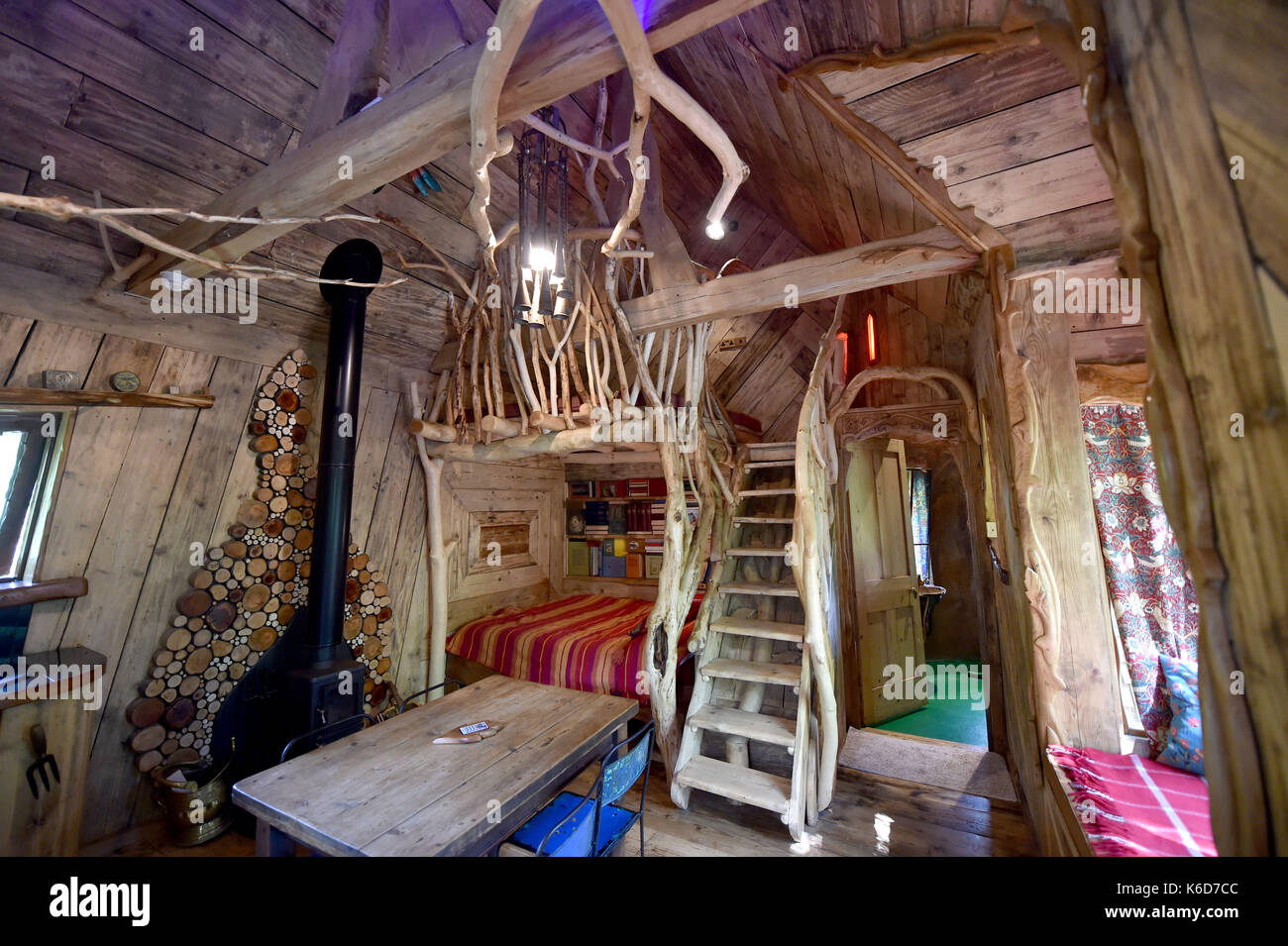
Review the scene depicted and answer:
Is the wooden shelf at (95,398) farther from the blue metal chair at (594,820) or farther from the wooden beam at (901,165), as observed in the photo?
the wooden beam at (901,165)

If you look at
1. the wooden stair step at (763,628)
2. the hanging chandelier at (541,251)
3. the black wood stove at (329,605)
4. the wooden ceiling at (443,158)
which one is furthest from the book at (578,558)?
the hanging chandelier at (541,251)

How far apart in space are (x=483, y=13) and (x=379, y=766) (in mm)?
3564

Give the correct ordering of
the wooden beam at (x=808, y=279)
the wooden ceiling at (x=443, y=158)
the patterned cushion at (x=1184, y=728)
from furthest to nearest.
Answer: the wooden beam at (x=808, y=279) → the patterned cushion at (x=1184, y=728) → the wooden ceiling at (x=443, y=158)

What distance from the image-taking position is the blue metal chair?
1.77 metres

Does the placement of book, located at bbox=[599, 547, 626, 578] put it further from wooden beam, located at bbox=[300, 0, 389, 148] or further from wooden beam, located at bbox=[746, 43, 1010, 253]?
wooden beam, located at bbox=[300, 0, 389, 148]

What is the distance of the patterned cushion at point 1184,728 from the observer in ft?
5.40

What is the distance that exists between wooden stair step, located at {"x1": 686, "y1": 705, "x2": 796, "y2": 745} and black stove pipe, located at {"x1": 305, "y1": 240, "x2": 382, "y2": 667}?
215cm

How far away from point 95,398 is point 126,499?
0.53 metres

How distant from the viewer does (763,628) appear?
3053 mm

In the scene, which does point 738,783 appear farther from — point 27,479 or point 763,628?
point 27,479

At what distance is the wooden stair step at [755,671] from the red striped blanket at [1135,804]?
4.18 ft

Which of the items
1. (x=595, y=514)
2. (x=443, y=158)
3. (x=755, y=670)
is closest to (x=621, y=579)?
(x=595, y=514)

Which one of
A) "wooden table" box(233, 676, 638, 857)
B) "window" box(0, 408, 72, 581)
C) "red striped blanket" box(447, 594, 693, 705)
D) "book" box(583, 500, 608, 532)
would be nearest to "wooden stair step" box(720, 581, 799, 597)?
"red striped blanket" box(447, 594, 693, 705)
